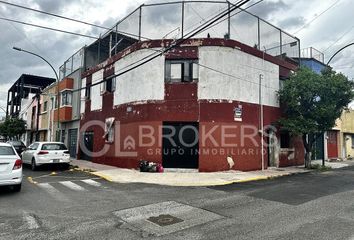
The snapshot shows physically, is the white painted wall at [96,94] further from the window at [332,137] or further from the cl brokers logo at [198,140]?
the window at [332,137]

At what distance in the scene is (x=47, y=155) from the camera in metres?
15.6

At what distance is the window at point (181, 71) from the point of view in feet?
50.6

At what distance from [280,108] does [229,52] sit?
5481 mm

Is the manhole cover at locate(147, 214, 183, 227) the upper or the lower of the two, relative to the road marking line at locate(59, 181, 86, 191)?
lower

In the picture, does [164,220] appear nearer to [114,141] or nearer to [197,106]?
[197,106]

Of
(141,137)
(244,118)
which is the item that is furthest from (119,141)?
(244,118)

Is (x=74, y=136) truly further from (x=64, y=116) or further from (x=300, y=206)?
(x=300, y=206)

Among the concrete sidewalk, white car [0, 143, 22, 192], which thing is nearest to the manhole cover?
the concrete sidewalk

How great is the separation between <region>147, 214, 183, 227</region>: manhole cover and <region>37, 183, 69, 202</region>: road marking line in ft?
10.2

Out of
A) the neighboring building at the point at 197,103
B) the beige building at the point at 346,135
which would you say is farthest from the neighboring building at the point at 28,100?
the beige building at the point at 346,135

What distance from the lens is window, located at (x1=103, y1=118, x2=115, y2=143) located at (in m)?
18.2

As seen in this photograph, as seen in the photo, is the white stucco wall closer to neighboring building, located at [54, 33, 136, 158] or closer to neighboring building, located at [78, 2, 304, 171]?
neighboring building, located at [78, 2, 304, 171]

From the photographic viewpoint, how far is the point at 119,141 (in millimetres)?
17312

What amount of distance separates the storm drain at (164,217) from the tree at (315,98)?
11428 mm
